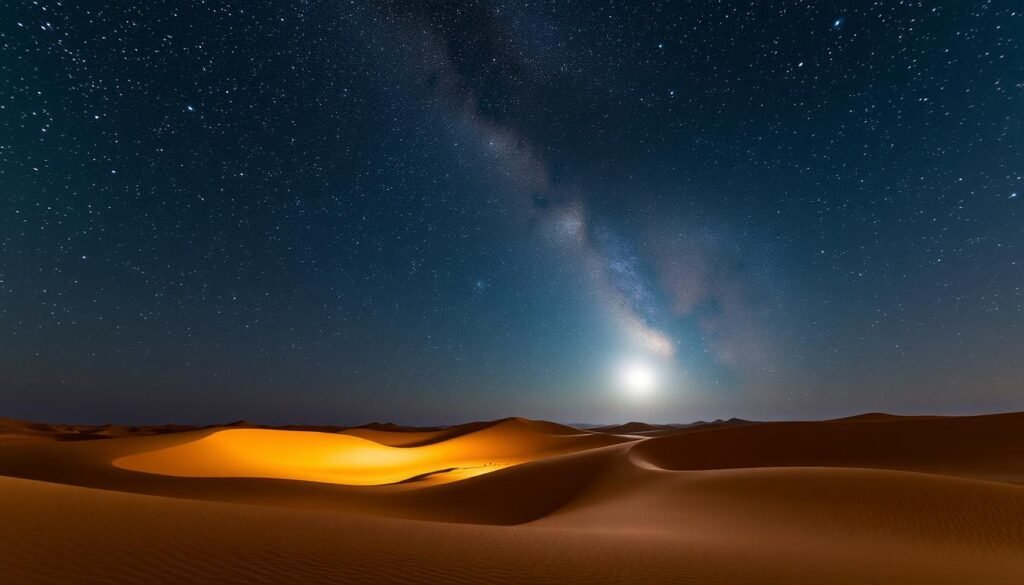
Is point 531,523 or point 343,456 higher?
point 531,523

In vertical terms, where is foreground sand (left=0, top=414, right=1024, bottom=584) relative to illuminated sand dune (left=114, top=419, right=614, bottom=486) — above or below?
above

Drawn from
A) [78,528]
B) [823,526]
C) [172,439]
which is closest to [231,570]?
[78,528]

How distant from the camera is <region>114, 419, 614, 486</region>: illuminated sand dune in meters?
24.3

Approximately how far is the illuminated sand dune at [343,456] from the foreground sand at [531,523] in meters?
0.77

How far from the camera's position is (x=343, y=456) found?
36.1m

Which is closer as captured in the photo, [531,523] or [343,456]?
[531,523]

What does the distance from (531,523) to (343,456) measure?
2945cm

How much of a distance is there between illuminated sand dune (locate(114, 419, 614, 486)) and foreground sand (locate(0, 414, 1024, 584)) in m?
0.77

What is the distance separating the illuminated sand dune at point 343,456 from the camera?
79.8ft

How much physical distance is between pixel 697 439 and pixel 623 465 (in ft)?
42.8

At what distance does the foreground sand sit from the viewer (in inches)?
197

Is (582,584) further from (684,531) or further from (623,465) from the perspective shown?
(623,465)

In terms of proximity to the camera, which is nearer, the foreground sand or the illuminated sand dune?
the foreground sand

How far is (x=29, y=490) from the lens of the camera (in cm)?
694
